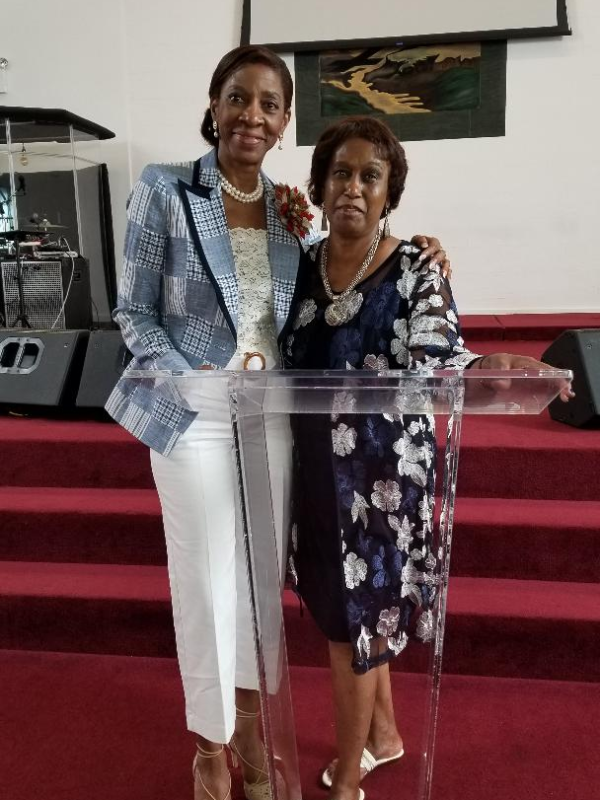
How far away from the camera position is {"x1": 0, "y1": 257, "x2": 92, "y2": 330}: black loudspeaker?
5.09 meters

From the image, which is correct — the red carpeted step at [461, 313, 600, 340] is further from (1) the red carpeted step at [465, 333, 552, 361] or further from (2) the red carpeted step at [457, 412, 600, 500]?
(2) the red carpeted step at [457, 412, 600, 500]

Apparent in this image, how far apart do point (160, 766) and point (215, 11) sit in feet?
16.8

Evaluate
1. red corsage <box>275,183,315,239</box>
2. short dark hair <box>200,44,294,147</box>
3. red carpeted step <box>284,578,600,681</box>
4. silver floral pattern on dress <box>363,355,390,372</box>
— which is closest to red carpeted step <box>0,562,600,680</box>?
red carpeted step <box>284,578,600,681</box>

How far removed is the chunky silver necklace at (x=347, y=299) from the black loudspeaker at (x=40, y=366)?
2.12m

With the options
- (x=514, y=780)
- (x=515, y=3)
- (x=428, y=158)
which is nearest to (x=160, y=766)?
(x=514, y=780)

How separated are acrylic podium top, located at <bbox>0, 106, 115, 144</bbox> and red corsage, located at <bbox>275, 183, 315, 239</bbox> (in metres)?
4.21

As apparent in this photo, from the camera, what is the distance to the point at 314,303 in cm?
132

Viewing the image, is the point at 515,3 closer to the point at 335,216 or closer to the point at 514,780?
the point at 335,216

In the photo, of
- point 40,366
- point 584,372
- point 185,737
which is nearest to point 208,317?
point 185,737

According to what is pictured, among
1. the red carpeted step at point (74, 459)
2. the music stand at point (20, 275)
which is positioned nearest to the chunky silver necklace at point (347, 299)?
the red carpeted step at point (74, 459)

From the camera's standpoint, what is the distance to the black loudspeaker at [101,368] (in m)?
3.11

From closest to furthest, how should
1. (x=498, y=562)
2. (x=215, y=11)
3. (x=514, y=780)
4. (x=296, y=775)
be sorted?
(x=296, y=775), (x=514, y=780), (x=498, y=562), (x=215, y=11)

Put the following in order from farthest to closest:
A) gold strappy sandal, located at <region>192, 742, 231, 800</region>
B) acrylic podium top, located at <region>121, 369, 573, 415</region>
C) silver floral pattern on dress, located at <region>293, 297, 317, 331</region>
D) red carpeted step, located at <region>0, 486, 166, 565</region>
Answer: red carpeted step, located at <region>0, 486, 166, 565</region> → gold strappy sandal, located at <region>192, 742, 231, 800</region> → silver floral pattern on dress, located at <region>293, 297, 317, 331</region> → acrylic podium top, located at <region>121, 369, 573, 415</region>

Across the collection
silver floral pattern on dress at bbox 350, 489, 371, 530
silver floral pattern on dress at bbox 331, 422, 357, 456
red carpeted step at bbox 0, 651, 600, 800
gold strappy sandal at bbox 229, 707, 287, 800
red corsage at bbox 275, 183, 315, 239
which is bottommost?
red carpeted step at bbox 0, 651, 600, 800
